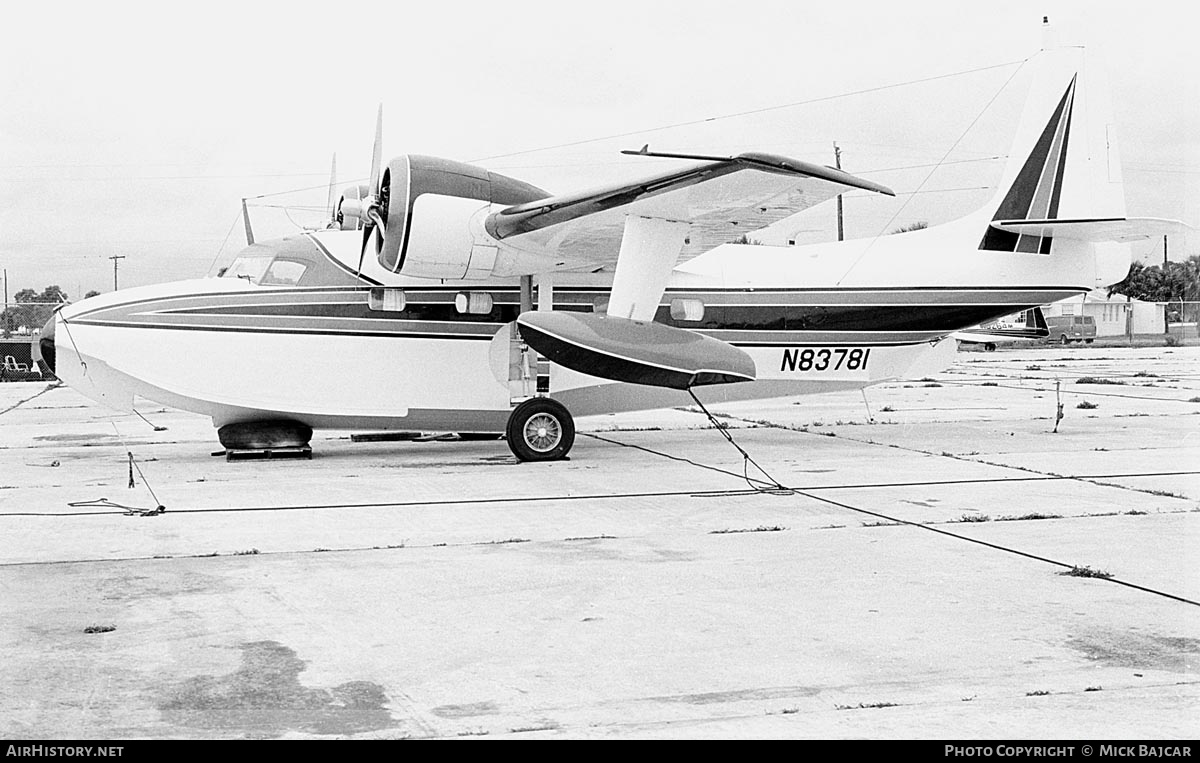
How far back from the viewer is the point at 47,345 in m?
13.8

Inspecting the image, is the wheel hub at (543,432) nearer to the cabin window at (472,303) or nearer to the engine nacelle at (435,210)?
the cabin window at (472,303)

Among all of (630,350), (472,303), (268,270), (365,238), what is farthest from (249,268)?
(630,350)

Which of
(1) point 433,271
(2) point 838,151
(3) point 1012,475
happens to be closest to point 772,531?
(3) point 1012,475

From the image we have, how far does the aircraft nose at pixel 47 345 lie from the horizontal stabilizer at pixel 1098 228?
1233 cm

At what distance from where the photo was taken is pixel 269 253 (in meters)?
14.7

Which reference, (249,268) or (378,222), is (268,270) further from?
(378,222)

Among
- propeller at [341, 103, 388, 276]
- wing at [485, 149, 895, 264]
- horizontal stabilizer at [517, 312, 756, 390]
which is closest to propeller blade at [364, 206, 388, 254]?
propeller at [341, 103, 388, 276]

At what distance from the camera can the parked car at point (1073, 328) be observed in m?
60.6

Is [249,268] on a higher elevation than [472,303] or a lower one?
higher

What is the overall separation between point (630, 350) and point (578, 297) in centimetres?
251

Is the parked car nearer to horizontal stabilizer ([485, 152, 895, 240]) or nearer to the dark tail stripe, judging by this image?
the dark tail stripe

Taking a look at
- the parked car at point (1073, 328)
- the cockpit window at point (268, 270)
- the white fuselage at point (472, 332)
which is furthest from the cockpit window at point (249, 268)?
the parked car at point (1073, 328)

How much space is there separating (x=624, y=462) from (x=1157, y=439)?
7.51 meters

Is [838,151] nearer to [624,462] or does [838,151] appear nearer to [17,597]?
[624,462]
